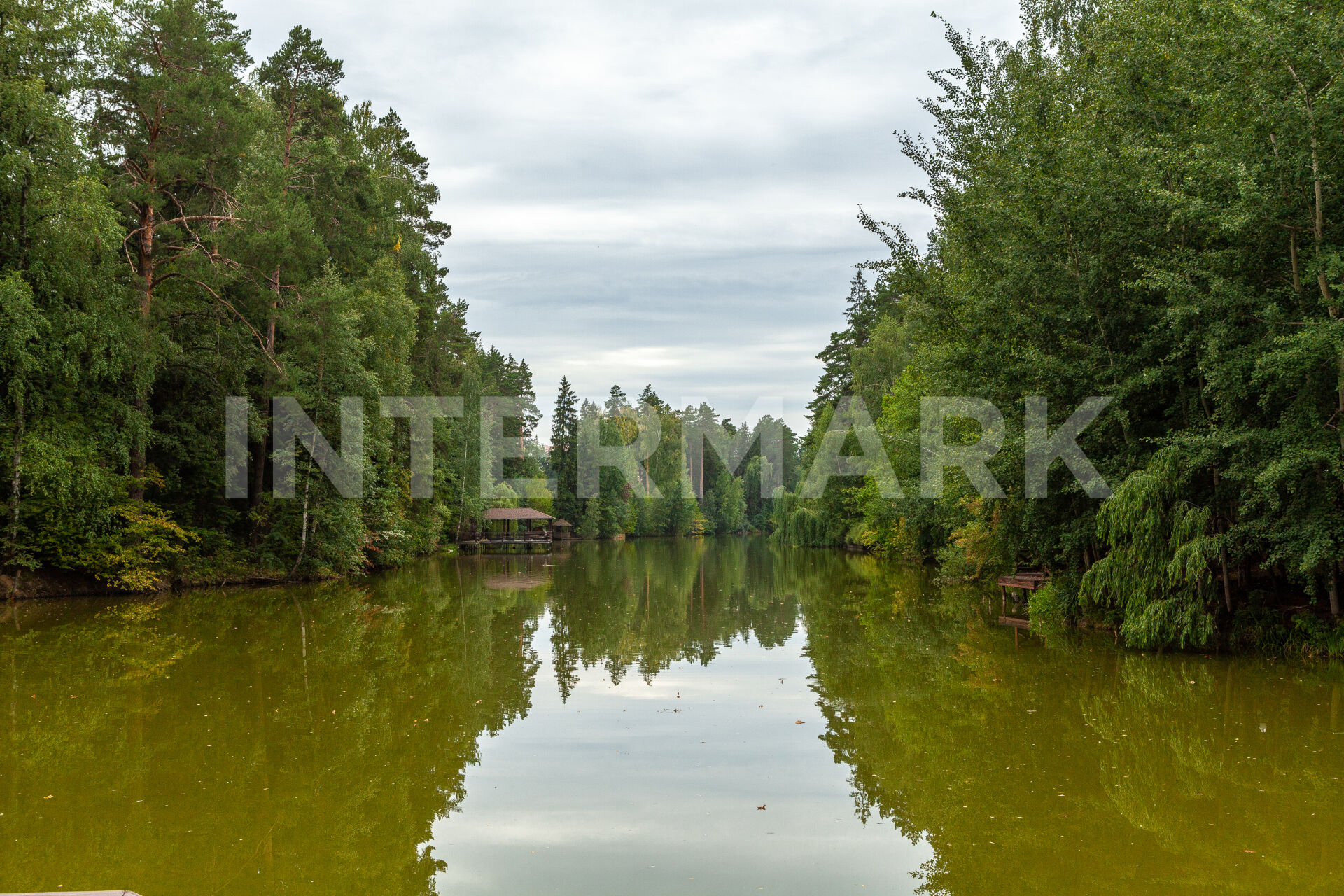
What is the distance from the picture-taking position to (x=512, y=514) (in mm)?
44844

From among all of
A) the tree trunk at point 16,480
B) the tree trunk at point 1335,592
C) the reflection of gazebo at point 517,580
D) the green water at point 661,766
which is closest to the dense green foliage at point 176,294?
the tree trunk at point 16,480

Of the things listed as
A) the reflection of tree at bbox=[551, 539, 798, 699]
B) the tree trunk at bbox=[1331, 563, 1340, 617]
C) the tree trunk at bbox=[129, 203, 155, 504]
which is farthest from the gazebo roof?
the tree trunk at bbox=[1331, 563, 1340, 617]

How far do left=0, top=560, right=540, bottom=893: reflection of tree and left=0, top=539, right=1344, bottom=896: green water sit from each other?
36mm

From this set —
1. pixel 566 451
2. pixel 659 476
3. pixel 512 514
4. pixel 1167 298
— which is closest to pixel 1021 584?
pixel 1167 298

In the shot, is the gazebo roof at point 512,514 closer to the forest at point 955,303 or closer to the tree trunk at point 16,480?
the forest at point 955,303

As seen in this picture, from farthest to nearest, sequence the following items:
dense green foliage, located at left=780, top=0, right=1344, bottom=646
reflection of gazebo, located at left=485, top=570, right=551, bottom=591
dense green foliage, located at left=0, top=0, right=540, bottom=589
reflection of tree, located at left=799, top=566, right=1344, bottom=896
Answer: reflection of gazebo, located at left=485, top=570, right=551, bottom=591 → dense green foliage, located at left=0, top=0, right=540, bottom=589 → dense green foliage, located at left=780, top=0, right=1344, bottom=646 → reflection of tree, located at left=799, top=566, right=1344, bottom=896

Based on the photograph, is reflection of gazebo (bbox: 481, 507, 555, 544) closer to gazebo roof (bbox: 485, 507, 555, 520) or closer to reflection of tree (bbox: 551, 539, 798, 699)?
gazebo roof (bbox: 485, 507, 555, 520)

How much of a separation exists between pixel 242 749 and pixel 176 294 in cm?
1805

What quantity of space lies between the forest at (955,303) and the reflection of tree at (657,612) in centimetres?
498

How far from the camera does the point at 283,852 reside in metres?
5.21

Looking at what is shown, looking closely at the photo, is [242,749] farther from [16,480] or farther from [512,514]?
[512,514]

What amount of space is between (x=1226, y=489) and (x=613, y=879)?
10415 mm

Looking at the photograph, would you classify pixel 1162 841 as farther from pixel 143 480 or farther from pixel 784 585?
Result: pixel 143 480

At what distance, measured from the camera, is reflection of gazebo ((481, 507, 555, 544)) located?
44.7 m
